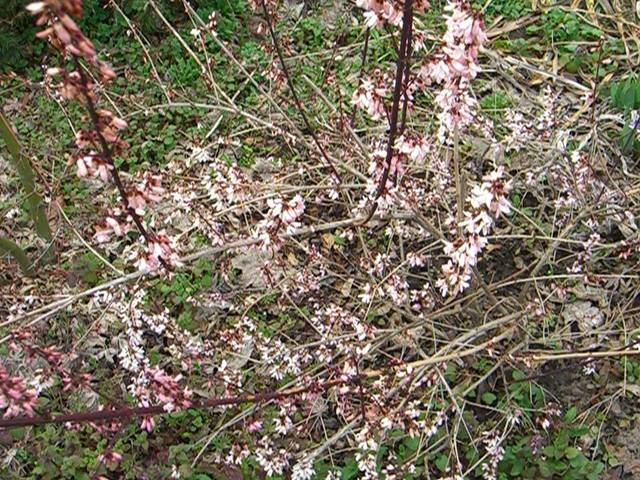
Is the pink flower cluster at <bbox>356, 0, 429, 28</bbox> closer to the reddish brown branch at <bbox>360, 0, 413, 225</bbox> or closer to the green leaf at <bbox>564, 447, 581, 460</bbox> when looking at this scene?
the reddish brown branch at <bbox>360, 0, 413, 225</bbox>

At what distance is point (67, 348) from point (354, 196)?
1.60 metres

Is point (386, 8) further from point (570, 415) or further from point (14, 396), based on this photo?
point (570, 415)

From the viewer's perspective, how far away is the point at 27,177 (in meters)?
3.56

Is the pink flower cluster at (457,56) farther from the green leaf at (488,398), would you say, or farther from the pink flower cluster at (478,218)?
the green leaf at (488,398)

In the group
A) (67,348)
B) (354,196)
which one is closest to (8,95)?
(67,348)

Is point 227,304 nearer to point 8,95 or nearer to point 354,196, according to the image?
point 354,196

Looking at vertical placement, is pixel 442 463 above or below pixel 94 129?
below

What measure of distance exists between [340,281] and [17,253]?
1.53 meters

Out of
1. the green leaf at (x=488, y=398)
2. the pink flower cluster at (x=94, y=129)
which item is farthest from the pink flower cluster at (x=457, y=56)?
the green leaf at (x=488, y=398)

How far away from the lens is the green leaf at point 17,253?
3604 mm

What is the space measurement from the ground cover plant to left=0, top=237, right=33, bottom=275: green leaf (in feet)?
0.03

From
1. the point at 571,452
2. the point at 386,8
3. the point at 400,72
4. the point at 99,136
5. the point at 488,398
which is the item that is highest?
the point at 99,136

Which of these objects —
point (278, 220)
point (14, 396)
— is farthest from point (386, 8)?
point (14, 396)

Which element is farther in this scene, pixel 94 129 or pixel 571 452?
pixel 571 452
